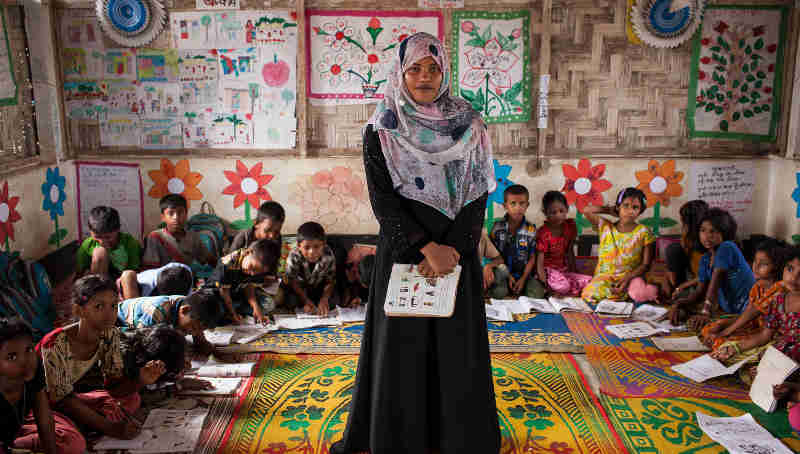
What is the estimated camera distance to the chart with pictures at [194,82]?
201 inches

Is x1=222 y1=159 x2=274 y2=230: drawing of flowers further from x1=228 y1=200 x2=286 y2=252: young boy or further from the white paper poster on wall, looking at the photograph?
the white paper poster on wall

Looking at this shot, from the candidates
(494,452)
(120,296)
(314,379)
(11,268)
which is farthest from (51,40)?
(494,452)

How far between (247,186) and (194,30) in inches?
50.3

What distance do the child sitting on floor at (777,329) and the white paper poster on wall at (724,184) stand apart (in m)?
1.89

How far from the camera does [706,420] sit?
313cm

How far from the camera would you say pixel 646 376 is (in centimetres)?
363

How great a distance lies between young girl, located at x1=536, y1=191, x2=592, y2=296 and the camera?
4930 mm

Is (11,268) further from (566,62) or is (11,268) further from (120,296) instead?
(566,62)

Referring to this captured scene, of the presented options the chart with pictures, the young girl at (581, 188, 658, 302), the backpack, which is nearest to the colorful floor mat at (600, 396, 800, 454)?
the young girl at (581, 188, 658, 302)

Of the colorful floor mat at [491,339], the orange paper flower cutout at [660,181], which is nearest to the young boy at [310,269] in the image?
the colorful floor mat at [491,339]

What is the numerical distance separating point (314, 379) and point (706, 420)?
199 cm

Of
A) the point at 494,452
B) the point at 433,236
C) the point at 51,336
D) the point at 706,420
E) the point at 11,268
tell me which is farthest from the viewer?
the point at 11,268

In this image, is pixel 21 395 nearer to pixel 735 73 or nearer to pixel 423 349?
pixel 423 349

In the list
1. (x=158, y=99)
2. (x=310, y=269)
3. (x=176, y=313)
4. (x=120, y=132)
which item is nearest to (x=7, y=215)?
(x=120, y=132)
